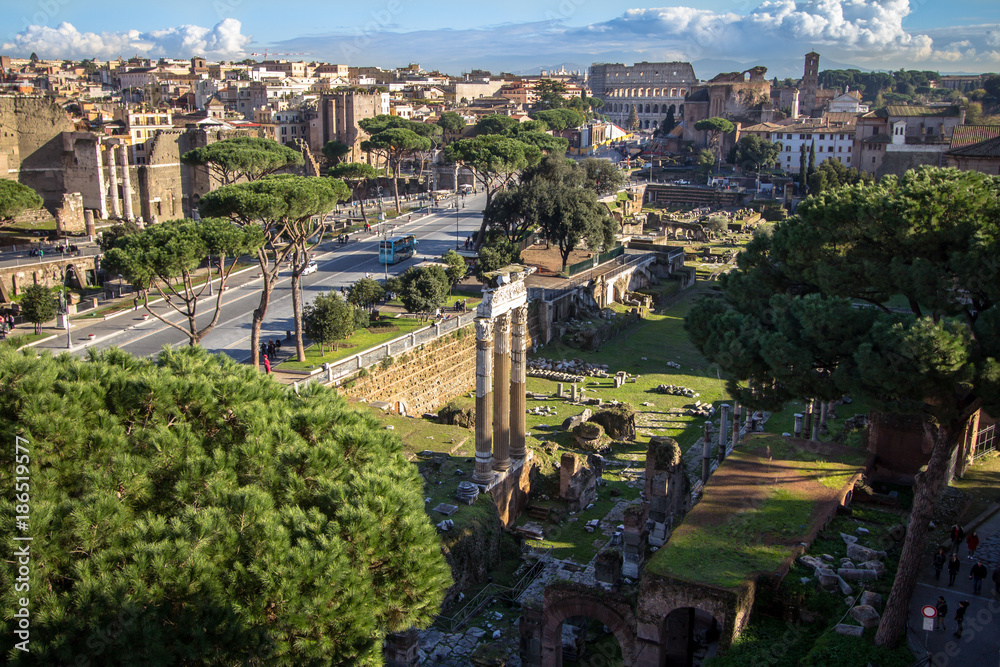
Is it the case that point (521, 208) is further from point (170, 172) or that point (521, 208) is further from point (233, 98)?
point (233, 98)

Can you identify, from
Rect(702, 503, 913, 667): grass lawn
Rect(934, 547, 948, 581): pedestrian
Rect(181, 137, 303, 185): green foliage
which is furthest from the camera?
Rect(181, 137, 303, 185): green foliage

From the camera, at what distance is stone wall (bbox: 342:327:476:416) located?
24672mm

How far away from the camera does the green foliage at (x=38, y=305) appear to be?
84.2 ft

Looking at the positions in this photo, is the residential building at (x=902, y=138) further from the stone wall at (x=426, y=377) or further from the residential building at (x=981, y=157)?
the stone wall at (x=426, y=377)

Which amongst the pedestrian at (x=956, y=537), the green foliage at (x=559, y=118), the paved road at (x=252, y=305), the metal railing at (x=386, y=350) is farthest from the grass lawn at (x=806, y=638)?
the green foliage at (x=559, y=118)

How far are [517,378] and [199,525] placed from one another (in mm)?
10909

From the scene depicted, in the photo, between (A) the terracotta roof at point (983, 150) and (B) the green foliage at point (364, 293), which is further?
(A) the terracotta roof at point (983, 150)

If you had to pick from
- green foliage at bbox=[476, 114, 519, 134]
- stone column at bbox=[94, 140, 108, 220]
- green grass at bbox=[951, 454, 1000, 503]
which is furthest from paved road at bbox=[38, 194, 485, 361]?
green foliage at bbox=[476, 114, 519, 134]

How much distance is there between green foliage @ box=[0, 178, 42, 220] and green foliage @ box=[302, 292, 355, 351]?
636 inches

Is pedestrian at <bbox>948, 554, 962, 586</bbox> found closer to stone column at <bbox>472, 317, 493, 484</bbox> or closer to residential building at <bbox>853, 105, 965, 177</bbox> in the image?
stone column at <bbox>472, 317, 493, 484</bbox>

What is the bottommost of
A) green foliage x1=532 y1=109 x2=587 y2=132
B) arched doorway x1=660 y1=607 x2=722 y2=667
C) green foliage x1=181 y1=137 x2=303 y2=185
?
arched doorway x1=660 y1=607 x2=722 y2=667

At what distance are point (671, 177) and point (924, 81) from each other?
92271 millimetres
